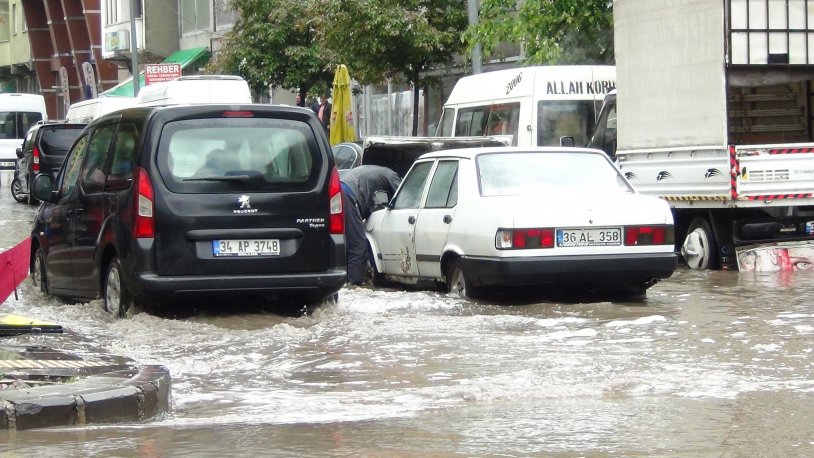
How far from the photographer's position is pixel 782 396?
24.4 feet

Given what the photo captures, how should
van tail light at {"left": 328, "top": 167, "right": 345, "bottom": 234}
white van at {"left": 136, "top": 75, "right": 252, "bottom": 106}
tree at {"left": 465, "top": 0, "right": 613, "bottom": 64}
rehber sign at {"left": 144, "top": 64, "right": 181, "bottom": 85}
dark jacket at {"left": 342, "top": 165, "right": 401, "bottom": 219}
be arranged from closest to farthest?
van tail light at {"left": 328, "top": 167, "right": 345, "bottom": 234} < dark jacket at {"left": 342, "top": 165, "right": 401, "bottom": 219} < tree at {"left": 465, "top": 0, "right": 613, "bottom": 64} < white van at {"left": 136, "top": 75, "right": 252, "bottom": 106} < rehber sign at {"left": 144, "top": 64, "right": 181, "bottom": 85}

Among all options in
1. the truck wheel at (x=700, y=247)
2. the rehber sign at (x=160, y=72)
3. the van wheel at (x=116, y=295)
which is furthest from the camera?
the rehber sign at (x=160, y=72)

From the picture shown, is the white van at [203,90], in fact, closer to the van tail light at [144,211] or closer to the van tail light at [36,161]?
the van tail light at [36,161]

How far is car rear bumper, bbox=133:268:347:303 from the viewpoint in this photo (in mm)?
10188

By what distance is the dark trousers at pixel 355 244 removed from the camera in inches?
547

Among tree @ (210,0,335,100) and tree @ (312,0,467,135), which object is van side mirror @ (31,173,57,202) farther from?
tree @ (210,0,335,100)

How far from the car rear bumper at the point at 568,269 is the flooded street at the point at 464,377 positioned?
259 millimetres

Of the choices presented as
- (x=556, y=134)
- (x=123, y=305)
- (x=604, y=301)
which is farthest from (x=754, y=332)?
(x=556, y=134)

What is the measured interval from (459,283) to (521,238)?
1.03 metres

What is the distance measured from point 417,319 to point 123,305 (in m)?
2.20

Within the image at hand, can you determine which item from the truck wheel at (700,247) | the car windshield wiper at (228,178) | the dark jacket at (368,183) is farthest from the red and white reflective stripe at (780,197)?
the car windshield wiper at (228,178)

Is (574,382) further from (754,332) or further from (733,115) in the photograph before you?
(733,115)

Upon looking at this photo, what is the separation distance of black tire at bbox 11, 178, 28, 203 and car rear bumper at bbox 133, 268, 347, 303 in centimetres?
2529

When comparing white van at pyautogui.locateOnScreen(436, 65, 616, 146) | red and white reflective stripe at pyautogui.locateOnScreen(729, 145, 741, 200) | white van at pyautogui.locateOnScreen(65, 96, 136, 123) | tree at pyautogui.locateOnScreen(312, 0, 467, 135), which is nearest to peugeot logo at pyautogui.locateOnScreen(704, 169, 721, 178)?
red and white reflective stripe at pyautogui.locateOnScreen(729, 145, 741, 200)
